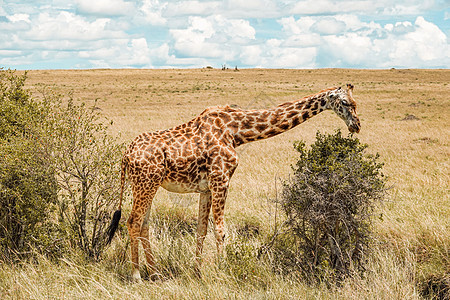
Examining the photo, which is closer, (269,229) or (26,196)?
(26,196)

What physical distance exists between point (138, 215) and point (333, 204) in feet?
9.35

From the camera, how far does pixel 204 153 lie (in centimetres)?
671

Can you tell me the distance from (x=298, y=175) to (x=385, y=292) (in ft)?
6.71

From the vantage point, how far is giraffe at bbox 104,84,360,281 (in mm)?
6617

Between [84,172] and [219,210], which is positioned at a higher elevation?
[84,172]

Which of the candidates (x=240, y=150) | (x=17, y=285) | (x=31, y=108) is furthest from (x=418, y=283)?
(x=240, y=150)

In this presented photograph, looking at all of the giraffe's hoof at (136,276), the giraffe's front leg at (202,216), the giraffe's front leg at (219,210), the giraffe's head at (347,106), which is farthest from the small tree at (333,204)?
the giraffe's hoof at (136,276)

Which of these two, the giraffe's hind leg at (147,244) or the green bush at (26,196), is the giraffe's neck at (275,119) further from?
the green bush at (26,196)

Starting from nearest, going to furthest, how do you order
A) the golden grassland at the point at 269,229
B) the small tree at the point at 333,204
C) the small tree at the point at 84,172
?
the golden grassland at the point at 269,229 → the small tree at the point at 333,204 → the small tree at the point at 84,172

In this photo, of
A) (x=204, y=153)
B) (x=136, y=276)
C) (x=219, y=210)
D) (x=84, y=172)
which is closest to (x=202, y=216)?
(x=219, y=210)

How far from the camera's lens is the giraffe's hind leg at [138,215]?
21.8 ft

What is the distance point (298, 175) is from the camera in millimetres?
7078

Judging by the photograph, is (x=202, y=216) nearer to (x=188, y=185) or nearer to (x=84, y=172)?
(x=188, y=185)

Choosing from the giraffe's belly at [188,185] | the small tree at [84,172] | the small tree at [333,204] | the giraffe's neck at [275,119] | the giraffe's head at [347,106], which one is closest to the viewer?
the giraffe's head at [347,106]
